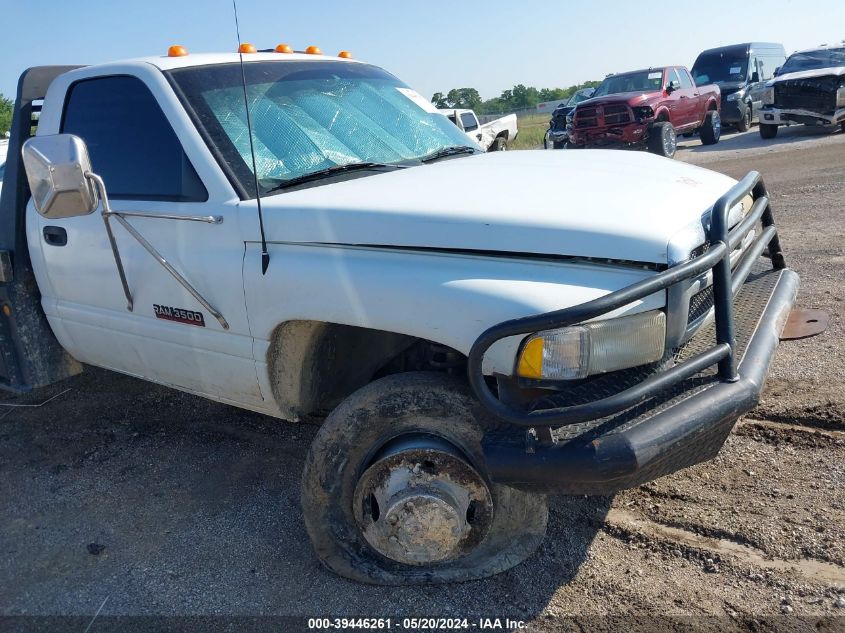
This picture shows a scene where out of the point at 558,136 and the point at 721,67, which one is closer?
the point at 558,136

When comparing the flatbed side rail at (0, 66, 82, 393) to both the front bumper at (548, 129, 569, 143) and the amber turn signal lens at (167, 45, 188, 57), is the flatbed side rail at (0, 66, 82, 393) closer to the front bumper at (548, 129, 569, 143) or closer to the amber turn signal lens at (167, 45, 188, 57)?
the amber turn signal lens at (167, 45, 188, 57)

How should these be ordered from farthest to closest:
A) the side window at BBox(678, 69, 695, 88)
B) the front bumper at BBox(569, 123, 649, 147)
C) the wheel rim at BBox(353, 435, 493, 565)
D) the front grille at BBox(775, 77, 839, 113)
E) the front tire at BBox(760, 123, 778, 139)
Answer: the front tire at BBox(760, 123, 778, 139)
the side window at BBox(678, 69, 695, 88)
the front grille at BBox(775, 77, 839, 113)
the front bumper at BBox(569, 123, 649, 147)
the wheel rim at BBox(353, 435, 493, 565)

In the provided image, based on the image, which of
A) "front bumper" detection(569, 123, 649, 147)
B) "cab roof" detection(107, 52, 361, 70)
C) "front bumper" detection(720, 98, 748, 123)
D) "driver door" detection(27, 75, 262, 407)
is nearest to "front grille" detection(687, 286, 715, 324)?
"driver door" detection(27, 75, 262, 407)

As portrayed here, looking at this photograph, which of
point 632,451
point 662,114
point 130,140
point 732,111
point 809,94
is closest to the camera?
point 632,451

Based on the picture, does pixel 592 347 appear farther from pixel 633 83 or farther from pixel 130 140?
pixel 633 83

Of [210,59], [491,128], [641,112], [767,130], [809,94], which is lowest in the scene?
[767,130]

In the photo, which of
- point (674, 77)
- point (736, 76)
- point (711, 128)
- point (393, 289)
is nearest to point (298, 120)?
point (393, 289)

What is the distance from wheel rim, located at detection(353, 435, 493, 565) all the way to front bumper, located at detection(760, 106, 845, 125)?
675 inches

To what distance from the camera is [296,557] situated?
9.86 feet

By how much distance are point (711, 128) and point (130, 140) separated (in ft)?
59.1

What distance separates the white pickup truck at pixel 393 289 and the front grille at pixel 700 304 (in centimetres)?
1

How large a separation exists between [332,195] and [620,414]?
133 cm

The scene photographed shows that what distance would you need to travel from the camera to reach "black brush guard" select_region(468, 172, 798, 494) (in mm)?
2131

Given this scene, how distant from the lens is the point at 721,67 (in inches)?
838
